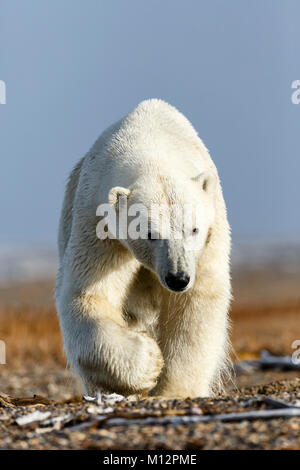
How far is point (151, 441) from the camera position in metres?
2.99

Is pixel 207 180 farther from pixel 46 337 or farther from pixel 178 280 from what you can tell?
pixel 46 337

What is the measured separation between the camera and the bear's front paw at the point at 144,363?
15.1 feet

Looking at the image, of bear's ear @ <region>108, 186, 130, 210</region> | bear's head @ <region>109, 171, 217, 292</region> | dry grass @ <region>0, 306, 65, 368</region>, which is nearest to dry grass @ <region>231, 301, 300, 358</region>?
dry grass @ <region>0, 306, 65, 368</region>

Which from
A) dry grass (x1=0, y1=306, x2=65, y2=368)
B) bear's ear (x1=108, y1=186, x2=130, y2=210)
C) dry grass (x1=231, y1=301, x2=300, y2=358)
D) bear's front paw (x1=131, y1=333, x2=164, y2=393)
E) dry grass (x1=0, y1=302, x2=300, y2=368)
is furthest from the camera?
dry grass (x1=0, y1=306, x2=65, y2=368)

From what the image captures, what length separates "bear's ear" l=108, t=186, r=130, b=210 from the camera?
4.43m

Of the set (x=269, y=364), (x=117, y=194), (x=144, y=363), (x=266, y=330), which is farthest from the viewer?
(x=266, y=330)

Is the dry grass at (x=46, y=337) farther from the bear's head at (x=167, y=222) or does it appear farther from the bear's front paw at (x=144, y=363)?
the bear's head at (x=167, y=222)

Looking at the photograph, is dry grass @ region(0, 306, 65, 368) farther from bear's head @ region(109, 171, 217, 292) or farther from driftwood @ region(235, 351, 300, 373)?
bear's head @ region(109, 171, 217, 292)

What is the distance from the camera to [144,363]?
4617 mm

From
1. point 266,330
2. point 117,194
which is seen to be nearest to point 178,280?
point 117,194

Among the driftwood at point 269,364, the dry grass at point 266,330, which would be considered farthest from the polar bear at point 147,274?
the dry grass at point 266,330

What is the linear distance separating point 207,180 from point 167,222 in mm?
524

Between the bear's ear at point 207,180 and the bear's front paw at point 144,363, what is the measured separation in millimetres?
969
